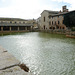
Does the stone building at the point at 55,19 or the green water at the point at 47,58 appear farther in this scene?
the stone building at the point at 55,19

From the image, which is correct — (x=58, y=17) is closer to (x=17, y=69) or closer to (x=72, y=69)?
(x=72, y=69)

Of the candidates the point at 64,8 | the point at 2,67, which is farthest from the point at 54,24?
the point at 2,67

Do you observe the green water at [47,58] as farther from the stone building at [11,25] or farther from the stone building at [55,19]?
the stone building at [11,25]

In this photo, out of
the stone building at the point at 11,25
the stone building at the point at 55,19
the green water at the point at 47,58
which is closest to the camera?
the green water at the point at 47,58

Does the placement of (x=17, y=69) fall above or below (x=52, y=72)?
above

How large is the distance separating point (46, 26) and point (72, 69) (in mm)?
39524

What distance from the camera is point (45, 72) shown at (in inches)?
190

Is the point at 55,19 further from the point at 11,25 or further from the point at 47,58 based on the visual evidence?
the point at 47,58

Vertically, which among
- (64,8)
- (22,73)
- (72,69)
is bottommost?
(72,69)

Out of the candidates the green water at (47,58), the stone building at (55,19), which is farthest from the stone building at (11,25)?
the green water at (47,58)

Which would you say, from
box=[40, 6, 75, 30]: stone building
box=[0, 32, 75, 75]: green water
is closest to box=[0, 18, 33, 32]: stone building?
A: box=[40, 6, 75, 30]: stone building

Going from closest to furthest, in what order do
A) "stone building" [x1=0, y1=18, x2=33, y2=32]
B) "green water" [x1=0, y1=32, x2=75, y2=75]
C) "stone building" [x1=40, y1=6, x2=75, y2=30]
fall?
"green water" [x1=0, y1=32, x2=75, y2=75] → "stone building" [x1=40, y1=6, x2=75, y2=30] → "stone building" [x1=0, y1=18, x2=33, y2=32]

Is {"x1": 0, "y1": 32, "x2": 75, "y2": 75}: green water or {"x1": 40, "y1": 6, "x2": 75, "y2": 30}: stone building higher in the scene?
{"x1": 40, "y1": 6, "x2": 75, "y2": 30}: stone building

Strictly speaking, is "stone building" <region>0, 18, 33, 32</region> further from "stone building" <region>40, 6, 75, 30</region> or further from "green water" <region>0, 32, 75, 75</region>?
"green water" <region>0, 32, 75, 75</region>
